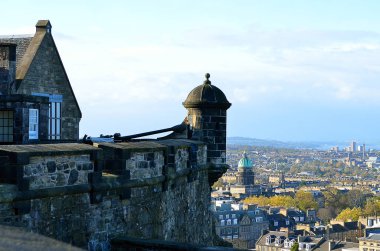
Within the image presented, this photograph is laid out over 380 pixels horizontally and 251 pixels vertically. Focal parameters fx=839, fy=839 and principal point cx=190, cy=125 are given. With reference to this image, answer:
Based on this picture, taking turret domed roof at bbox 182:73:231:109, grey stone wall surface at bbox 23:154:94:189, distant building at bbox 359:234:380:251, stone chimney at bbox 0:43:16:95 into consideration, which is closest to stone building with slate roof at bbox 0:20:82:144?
stone chimney at bbox 0:43:16:95

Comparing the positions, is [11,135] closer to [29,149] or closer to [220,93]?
[220,93]

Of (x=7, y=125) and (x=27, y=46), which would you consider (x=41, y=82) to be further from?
(x=7, y=125)

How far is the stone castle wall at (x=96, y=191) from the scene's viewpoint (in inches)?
324

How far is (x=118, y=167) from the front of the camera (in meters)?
10.1

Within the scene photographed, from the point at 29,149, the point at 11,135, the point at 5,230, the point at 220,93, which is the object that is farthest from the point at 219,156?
the point at 5,230

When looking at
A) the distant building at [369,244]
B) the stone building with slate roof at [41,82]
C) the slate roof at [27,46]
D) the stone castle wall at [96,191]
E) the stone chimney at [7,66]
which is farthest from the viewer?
the distant building at [369,244]

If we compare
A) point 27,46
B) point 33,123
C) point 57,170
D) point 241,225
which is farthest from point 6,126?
point 241,225

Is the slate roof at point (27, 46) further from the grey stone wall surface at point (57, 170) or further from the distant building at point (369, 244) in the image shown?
the distant building at point (369, 244)

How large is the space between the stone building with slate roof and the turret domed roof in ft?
9.95

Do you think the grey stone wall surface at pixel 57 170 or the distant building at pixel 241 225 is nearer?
the grey stone wall surface at pixel 57 170

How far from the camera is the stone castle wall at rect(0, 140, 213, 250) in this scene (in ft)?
27.0

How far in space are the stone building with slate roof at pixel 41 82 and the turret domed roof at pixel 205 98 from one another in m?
3.03

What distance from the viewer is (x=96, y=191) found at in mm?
9492

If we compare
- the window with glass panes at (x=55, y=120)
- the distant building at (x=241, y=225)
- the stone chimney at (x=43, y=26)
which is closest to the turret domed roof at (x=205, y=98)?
the window with glass panes at (x=55, y=120)
